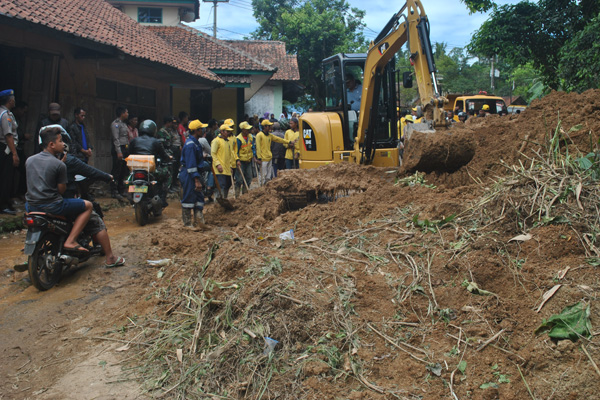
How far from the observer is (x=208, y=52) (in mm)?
20203

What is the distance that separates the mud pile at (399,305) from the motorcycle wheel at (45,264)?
1047 mm

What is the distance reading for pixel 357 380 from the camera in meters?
3.17

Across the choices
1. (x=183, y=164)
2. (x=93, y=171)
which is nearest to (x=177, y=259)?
(x=93, y=171)

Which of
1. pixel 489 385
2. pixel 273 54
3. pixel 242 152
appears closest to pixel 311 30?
pixel 273 54

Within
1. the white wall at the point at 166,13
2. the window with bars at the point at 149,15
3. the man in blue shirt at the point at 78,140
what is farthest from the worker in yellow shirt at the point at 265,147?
the window with bars at the point at 149,15

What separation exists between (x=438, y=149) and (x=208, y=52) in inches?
620

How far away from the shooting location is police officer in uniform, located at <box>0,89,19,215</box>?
732 centimetres

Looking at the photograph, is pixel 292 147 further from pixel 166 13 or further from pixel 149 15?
pixel 149 15

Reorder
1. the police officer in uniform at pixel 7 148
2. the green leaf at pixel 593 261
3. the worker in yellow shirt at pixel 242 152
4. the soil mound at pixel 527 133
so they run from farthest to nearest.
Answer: the worker in yellow shirt at pixel 242 152 < the police officer in uniform at pixel 7 148 < the soil mound at pixel 527 133 < the green leaf at pixel 593 261

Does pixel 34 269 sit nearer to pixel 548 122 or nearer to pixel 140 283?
pixel 140 283

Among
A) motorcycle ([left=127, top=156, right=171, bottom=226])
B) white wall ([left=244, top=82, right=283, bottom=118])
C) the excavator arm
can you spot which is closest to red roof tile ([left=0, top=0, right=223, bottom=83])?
motorcycle ([left=127, top=156, right=171, bottom=226])

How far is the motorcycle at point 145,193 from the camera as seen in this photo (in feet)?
26.2

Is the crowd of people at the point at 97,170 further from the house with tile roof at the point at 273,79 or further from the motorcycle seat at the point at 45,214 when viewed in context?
the house with tile roof at the point at 273,79

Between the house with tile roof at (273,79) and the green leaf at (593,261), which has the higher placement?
the house with tile roof at (273,79)
